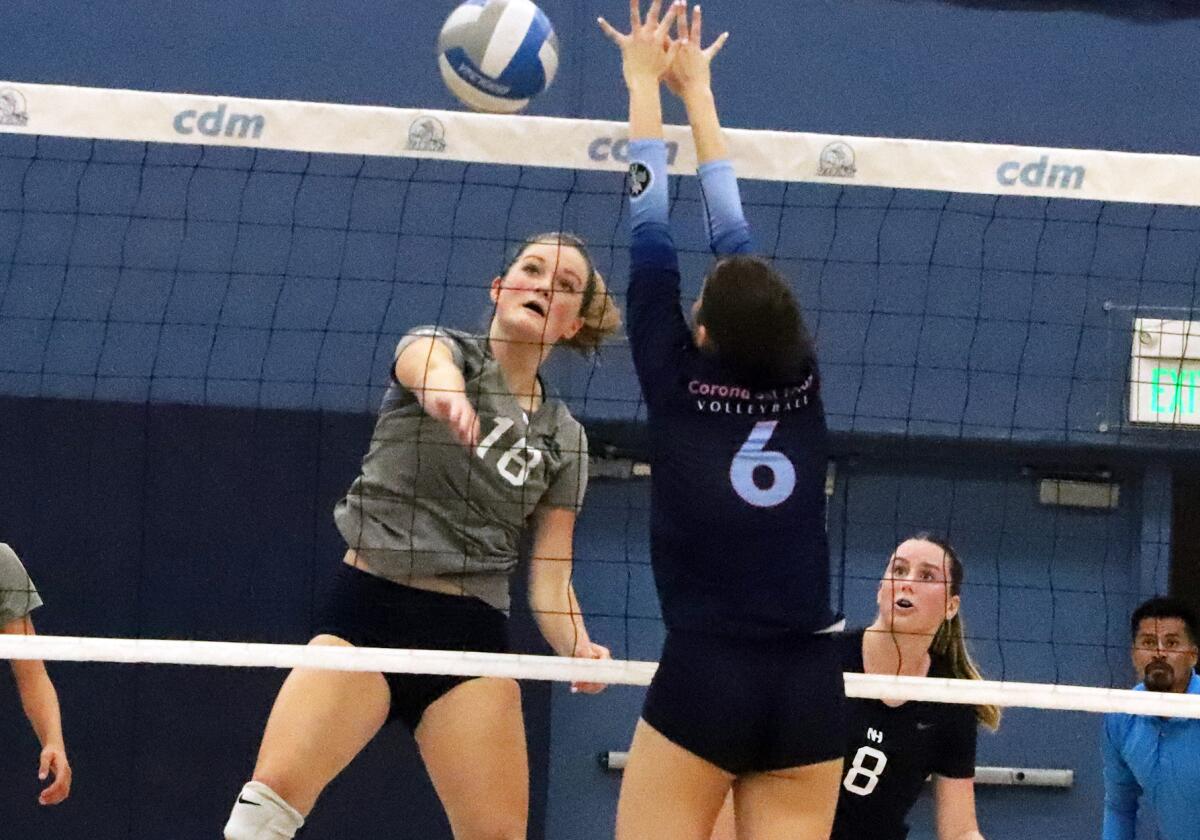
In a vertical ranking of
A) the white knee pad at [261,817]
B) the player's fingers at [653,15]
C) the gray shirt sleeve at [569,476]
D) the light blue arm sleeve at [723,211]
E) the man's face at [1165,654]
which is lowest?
the white knee pad at [261,817]

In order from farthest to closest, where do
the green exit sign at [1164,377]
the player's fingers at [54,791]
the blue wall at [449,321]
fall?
the green exit sign at [1164,377] < the blue wall at [449,321] < the player's fingers at [54,791]

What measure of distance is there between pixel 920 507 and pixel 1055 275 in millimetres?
1070

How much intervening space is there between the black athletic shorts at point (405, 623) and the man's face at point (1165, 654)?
2514 mm

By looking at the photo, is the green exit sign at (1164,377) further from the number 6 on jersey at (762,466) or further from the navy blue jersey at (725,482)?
the number 6 on jersey at (762,466)

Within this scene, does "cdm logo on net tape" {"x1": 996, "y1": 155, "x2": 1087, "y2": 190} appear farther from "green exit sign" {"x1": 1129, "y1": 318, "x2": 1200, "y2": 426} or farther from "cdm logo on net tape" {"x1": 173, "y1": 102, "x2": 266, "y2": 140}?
"green exit sign" {"x1": 1129, "y1": 318, "x2": 1200, "y2": 426}

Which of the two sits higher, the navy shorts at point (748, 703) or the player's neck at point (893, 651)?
the player's neck at point (893, 651)

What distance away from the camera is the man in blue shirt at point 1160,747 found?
18.6 feet

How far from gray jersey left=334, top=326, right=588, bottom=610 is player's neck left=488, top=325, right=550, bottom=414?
0.04m

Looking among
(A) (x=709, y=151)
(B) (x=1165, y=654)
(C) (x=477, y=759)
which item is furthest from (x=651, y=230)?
(B) (x=1165, y=654)

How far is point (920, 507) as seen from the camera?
7117 mm

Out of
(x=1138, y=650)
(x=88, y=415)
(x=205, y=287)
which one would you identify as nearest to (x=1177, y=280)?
(x=1138, y=650)

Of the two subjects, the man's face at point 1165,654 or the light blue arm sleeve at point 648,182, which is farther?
the man's face at point 1165,654

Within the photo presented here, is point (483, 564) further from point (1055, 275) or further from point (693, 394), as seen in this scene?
point (1055, 275)

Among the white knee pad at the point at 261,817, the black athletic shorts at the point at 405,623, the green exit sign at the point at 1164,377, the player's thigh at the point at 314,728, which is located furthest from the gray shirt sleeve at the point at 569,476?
the green exit sign at the point at 1164,377
